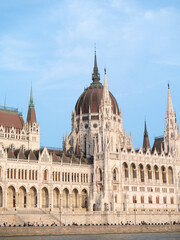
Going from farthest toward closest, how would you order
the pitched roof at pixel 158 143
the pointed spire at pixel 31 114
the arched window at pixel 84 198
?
the pitched roof at pixel 158 143, the pointed spire at pixel 31 114, the arched window at pixel 84 198

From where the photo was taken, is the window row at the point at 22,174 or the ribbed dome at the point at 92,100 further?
the ribbed dome at the point at 92,100

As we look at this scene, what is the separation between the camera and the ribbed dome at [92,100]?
14825cm

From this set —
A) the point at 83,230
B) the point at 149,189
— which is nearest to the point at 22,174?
the point at 83,230

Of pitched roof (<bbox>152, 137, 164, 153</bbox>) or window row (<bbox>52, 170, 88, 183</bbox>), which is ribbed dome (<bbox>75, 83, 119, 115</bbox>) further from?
window row (<bbox>52, 170, 88, 183</bbox>)

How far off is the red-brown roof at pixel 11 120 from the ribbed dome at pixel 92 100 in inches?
958

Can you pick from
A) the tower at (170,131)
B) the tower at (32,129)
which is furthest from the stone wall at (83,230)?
the tower at (32,129)

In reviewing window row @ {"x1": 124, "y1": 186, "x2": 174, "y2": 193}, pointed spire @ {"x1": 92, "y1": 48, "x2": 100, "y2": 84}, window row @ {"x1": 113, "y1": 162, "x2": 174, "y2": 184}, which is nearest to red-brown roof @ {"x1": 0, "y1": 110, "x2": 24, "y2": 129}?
window row @ {"x1": 113, "y1": 162, "x2": 174, "y2": 184}

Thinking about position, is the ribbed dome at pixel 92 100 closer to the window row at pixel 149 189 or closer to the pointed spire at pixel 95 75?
the pointed spire at pixel 95 75

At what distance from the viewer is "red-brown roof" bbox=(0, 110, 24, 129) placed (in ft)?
421

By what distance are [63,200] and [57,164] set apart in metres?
9.83

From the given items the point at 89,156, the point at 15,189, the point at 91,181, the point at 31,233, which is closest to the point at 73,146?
the point at 89,156

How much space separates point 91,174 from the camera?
125m

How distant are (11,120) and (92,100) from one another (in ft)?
98.6

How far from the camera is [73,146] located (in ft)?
481
